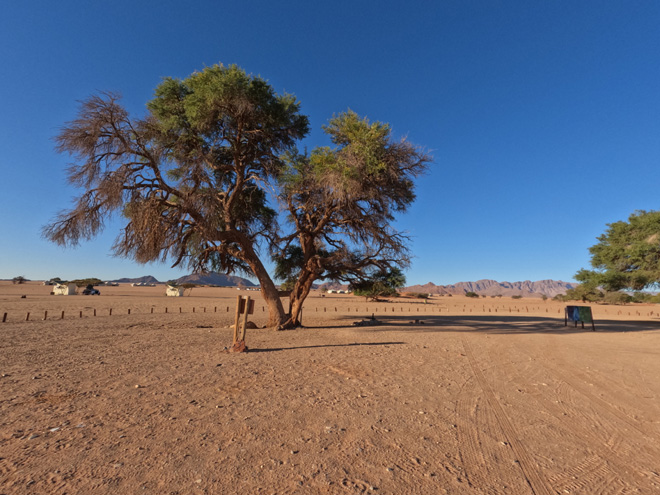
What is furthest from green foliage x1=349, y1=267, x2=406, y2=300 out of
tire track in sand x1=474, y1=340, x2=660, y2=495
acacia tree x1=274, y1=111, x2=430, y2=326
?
A: tire track in sand x1=474, y1=340, x2=660, y2=495

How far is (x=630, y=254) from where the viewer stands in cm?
2250

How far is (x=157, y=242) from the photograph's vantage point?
1452cm

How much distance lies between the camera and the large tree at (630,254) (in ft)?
72.5

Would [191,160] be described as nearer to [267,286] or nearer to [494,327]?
[267,286]

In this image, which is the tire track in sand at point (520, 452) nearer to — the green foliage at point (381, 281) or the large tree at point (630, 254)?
the green foliage at point (381, 281)

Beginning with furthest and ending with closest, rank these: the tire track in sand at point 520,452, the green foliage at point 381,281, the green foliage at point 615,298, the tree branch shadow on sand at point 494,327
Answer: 1. the green foliage at point 615,298
2. the green foliage at point 381,281
3. the tree branch shadow on sand at point 494,327
4. the tire track in sand at point 520,452

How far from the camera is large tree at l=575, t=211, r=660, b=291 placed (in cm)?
2209

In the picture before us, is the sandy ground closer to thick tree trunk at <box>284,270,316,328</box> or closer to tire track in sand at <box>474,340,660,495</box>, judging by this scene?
tire track in sand at <box>474,340,660,495</box>

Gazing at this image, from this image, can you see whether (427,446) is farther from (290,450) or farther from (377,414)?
(290,450)

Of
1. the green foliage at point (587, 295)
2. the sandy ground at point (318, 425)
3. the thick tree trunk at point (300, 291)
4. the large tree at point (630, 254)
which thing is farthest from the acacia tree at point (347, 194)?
the green foliage at point (587, 295)

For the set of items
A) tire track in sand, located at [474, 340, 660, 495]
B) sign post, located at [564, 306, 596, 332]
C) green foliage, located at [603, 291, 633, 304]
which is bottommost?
tire track in sand, located at [474, 340, 660, 495]

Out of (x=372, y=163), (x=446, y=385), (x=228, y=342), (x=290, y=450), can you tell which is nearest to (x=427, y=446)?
(x=290, y=450)

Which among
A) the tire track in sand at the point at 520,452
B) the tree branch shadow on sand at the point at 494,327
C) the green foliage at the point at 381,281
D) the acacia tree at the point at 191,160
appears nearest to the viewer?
the tire track in sand at the point at 520,452

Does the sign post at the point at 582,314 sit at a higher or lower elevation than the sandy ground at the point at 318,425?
higher
